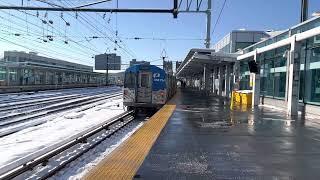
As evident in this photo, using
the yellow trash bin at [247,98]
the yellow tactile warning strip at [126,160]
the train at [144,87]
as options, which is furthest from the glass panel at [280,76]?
the yellow tactile warning strip at [126,160]

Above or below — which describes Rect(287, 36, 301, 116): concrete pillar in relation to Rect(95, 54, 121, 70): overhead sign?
below

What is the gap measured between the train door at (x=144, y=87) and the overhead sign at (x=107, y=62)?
80605 mm

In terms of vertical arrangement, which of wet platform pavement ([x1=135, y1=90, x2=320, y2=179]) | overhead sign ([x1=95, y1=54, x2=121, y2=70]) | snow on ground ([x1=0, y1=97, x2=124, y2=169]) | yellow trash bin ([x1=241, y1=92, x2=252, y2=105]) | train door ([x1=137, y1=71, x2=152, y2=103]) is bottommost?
snow on ground ([x1=0, y1=97, x2=124, y2=169])

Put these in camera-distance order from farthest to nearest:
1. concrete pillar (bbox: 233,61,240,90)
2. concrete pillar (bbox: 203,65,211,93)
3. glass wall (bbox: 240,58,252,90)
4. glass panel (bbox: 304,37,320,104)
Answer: concrete pillar (bbox: 203,65,211,93) < concrete pillar (bbox: 233,61,240,90) < glass wall (bbox: 240,58,252,90) < glass panel (bbox: 304,37,320,104)

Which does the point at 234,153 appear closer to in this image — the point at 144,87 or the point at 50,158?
the point at 50,158

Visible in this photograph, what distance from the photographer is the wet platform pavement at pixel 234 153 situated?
26.5ft

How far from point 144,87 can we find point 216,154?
1660 centimetres

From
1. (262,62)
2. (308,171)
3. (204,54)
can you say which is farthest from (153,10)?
(204,54)

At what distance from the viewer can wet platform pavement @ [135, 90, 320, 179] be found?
809 centimetres

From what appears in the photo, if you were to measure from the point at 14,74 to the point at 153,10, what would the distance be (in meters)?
53.0

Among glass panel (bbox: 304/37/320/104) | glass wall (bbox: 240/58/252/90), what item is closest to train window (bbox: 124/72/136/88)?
glass panel (bbox: 304/37/320/104)

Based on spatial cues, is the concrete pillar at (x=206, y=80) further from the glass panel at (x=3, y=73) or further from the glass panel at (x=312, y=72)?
the glass panel at (x=312, y=72)

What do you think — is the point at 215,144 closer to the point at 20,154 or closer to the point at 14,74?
the point at 20,154

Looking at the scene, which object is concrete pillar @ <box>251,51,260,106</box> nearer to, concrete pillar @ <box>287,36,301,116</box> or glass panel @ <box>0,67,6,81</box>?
concrete pillar @ <box>287,36,301,116</box>
